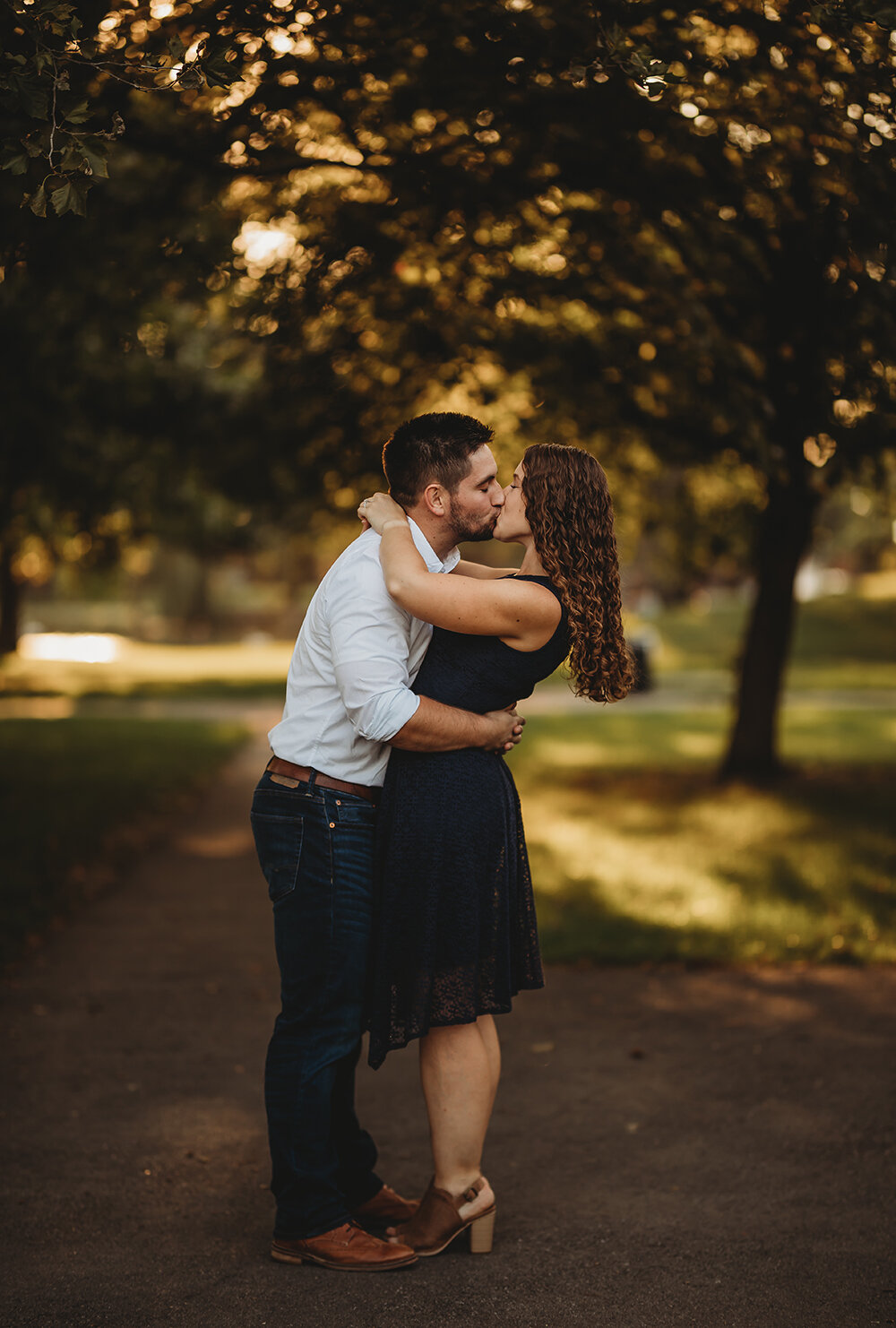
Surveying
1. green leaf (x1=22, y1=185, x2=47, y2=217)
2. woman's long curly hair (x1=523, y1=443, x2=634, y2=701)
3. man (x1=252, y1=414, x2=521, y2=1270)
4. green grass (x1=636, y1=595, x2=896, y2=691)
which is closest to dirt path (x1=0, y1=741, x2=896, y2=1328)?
man (x1=252, y1=414, x2=521, y2=1270)

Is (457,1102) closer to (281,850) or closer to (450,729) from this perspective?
(281,850)

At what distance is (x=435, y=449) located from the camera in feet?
11.0

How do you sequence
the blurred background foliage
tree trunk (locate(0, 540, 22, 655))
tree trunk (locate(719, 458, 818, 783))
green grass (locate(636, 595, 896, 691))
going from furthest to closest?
tree trunk (locate(0, 540, 22, 655)), green grass (locate(636, 595, 896, 691)), tree trunk (locate(719, 458, 818, 783)), the blurred background foliage

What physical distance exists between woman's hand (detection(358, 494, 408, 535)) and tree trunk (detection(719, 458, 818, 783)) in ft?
26.6

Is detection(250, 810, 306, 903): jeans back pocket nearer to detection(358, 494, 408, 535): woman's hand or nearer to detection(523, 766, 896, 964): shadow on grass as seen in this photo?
detection(358, 494, 408, 535): woman's hand

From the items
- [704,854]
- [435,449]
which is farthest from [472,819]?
[704,854]

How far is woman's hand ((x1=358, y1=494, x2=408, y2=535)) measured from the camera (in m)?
3.38

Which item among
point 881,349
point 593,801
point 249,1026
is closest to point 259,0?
point 881,349

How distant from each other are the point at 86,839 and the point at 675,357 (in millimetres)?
5390

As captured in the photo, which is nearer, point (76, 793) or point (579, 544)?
point (579, 544)

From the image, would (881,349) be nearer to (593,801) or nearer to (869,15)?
(869,15)

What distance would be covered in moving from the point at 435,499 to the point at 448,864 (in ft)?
3.16

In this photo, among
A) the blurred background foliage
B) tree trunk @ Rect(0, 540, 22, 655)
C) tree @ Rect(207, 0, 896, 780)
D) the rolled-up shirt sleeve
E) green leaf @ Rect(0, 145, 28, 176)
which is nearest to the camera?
the rolled-up shirt sleeve

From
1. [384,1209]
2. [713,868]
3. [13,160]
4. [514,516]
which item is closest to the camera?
[13,160]
